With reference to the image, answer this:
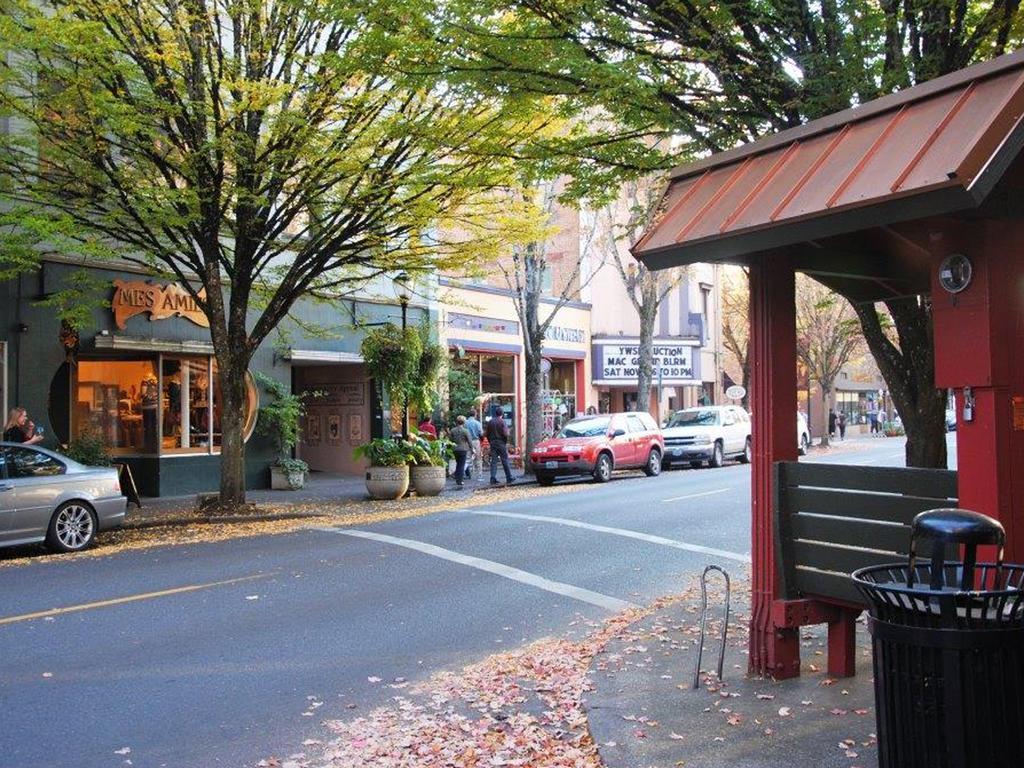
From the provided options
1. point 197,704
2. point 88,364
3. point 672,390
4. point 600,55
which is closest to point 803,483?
point 197,704

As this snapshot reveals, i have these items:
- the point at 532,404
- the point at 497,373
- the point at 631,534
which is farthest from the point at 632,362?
the point at 631,534

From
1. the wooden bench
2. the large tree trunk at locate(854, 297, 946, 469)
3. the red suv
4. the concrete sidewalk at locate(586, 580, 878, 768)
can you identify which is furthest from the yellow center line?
the red suv

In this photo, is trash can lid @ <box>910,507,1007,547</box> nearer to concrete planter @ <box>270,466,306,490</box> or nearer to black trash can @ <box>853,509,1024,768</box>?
black trash can @ <box>853,509,1024,768</box>

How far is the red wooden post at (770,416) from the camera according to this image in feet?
19.3

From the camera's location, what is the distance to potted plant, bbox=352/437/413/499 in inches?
750

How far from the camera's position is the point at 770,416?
591 cm

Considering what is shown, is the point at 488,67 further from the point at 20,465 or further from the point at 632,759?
the point at 20,465

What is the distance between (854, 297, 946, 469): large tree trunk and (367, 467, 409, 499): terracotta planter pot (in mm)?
12495

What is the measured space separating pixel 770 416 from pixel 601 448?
56.5ft

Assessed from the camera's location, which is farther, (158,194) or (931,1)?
(158,194)

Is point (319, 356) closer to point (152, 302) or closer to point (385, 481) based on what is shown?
point (152, 302)

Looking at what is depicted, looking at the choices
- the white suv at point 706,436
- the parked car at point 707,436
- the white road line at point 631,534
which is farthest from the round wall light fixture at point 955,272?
the white suv at point 706,436

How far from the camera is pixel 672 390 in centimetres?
4303

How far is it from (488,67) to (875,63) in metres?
3.45
